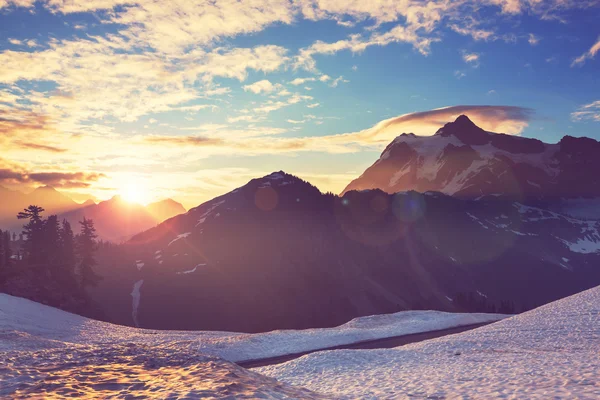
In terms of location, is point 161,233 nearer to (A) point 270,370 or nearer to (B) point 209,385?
(A) point 270,370

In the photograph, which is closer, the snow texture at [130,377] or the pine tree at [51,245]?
the snow texture at [130,377]

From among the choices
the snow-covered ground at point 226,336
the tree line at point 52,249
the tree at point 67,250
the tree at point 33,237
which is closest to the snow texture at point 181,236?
the tree line at point 52,249

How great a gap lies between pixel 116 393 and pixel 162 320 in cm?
11181

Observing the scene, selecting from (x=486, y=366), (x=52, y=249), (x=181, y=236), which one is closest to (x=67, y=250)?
(x=52, y=249)

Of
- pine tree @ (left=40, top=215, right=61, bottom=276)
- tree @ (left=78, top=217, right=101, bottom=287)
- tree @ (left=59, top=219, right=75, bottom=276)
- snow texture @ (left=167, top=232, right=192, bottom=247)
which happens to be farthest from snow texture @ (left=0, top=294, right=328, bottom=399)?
snow texture @ (left=167, top=232, right=192, bottom=247)

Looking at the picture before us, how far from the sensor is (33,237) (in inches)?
2995

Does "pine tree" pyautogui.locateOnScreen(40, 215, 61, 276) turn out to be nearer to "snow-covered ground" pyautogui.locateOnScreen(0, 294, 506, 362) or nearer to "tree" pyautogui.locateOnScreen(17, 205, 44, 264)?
"tree" pyautogui.locateOnScreen(17, 205, 44, 264)

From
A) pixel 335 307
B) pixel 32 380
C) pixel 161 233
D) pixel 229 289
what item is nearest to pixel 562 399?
pixel 32 380

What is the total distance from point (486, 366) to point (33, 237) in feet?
267

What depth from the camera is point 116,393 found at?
9.95 metres

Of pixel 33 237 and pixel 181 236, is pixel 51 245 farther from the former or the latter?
pixel 181 236

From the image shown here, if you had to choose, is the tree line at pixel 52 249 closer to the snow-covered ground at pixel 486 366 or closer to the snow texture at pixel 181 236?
the snow-covered ground at pixel 486 366

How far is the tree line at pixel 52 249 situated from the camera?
76125 millimetres

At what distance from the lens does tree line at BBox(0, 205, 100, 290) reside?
76125 millimetres
